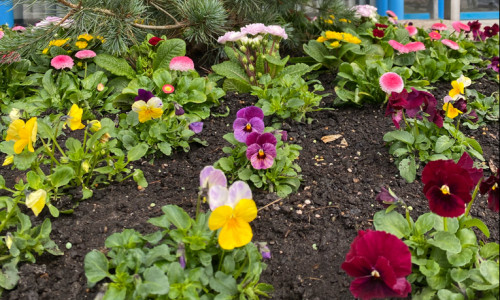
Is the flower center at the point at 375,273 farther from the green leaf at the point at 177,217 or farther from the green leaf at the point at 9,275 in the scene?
the green leaf at the point at 9,275

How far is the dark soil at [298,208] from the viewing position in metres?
1.56

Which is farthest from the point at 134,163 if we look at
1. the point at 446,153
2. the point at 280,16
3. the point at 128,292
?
the point at 280,16

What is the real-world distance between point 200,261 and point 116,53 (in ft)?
5.94

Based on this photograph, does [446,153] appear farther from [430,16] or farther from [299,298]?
[430,16]

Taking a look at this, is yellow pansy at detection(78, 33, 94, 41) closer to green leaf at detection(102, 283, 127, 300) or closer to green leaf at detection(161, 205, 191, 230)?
green leaf at detection(161, 205, 191, 230)

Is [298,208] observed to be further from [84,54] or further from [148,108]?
[84,54]

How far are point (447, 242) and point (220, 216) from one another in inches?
25.3

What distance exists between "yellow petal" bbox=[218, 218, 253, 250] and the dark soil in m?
0.31

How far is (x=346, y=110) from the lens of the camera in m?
2.70

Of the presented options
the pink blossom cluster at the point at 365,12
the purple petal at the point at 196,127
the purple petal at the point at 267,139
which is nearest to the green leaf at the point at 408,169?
the purple petal at the point at 267,139

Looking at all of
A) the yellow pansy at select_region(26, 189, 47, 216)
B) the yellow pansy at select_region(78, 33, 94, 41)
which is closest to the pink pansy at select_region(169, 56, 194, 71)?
the yellow pansy at select_region(78, 33, 94, 41)

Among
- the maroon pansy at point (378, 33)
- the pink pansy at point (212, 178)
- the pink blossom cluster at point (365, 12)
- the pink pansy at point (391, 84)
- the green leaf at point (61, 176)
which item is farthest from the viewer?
the pink blossom cluster at point (365, 12)

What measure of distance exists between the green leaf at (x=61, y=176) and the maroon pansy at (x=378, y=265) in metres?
1.05

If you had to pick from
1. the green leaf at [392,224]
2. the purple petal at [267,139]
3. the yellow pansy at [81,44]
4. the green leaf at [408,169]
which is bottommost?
the green leaf at [408,169]
